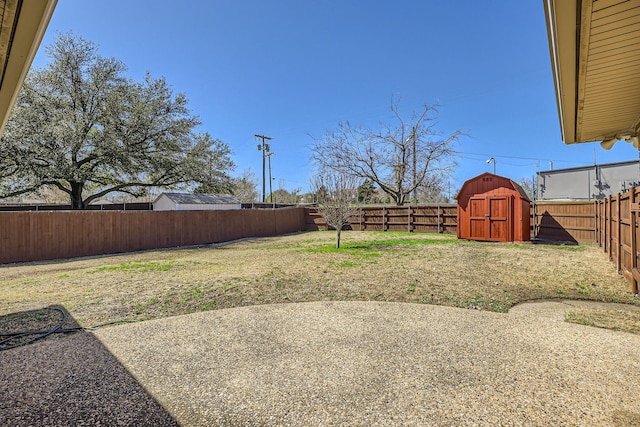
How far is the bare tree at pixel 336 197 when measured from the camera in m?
10.7

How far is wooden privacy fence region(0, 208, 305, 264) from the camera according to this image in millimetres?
8828

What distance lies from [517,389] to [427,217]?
1416cm

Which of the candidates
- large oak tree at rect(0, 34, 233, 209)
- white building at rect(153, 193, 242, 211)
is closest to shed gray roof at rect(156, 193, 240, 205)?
white building at rect(153, 193, 242, 211)

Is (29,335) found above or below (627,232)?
below

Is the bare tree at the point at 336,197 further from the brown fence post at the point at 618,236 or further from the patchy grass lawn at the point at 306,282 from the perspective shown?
the brown fence post at the point at 618,236

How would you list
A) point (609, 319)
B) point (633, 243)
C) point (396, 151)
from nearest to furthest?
point (609, 319)
point (633, 243)
point (396, 151)

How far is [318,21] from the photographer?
11047 mm

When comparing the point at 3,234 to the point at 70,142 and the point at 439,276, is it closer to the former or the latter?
the point at 70,142

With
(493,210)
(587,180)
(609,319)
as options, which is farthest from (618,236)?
(587,180)

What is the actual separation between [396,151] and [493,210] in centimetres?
935

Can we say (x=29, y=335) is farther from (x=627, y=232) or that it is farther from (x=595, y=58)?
(x=627, y=232)

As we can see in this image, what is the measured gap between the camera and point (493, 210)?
36.6 ft

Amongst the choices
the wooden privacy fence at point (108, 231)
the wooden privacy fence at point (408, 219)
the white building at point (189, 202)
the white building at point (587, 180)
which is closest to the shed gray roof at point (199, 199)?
the white building at point (189, 202)

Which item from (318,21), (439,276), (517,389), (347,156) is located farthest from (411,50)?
(517,389)
